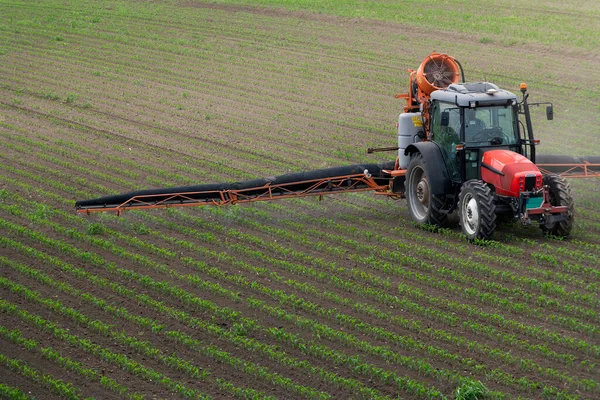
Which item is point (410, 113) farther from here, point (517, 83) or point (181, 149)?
point (517, 83)

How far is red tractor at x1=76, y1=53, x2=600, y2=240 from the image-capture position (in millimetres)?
14164

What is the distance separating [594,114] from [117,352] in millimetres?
16402

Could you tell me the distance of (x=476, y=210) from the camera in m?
14.2

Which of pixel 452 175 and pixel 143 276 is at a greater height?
pixel 452 175

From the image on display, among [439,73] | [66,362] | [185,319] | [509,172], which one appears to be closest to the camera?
[66,362]

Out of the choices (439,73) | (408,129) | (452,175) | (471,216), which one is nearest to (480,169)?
(452,175)

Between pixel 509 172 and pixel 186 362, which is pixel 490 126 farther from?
pixel 186 362

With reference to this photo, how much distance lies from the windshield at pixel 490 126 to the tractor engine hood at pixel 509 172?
1.00ft

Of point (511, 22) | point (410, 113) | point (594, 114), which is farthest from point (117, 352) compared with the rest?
point (511, 22)

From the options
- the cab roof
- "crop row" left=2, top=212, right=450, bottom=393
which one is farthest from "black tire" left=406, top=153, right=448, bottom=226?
"crop row" left=2, top=212, right=450, bottom=393

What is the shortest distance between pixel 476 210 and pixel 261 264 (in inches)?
133

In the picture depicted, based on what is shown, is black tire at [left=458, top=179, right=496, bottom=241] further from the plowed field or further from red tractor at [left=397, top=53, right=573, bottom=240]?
the plowed field

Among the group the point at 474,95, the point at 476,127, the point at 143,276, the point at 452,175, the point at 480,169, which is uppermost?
the point at 474,95

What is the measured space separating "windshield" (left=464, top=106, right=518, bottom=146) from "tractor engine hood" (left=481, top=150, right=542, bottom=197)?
0.30m
